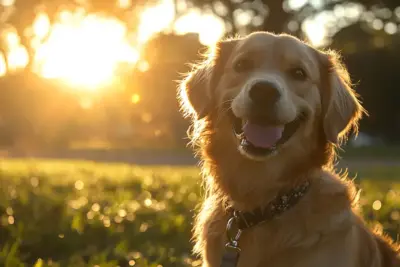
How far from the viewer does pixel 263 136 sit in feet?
13.9

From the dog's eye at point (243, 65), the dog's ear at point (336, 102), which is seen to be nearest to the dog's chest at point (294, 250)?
the dog's ear at point (336, 102)

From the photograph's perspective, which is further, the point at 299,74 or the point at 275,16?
the point at 275,16

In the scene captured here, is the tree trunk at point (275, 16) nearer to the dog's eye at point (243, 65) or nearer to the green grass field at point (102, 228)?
the green grass field at point (102, 228)

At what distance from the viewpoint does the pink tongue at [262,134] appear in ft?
13.8

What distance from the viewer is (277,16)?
2761 cm

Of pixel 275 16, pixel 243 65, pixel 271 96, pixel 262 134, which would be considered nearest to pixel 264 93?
pixel 271 96

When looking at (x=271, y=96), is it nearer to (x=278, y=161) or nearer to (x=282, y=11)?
(x=278, y=161)

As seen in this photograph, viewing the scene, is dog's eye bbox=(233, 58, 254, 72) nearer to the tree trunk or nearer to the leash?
the leash

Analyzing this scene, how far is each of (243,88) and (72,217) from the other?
3533mm

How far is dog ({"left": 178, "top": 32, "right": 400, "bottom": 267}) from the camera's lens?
3.97m

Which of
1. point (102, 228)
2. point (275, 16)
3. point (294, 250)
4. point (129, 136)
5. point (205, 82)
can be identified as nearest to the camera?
point (294, 250)

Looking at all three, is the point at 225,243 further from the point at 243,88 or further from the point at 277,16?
the point at 277,16

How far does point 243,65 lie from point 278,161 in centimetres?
89

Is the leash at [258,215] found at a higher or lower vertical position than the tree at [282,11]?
lower
